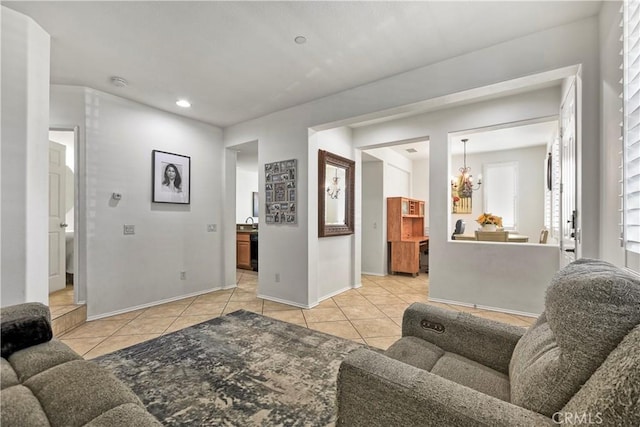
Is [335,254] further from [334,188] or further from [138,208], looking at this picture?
[138,208]

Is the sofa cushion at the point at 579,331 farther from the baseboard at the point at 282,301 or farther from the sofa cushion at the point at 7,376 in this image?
the baseboard at the point at 282,301

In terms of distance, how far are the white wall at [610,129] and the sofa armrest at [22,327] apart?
10.3ft

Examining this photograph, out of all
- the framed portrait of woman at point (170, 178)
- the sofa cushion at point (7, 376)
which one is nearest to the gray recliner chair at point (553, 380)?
the sofa cushion at point (7, 376)

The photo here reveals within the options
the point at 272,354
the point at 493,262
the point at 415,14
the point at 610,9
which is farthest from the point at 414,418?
the point at 493,262

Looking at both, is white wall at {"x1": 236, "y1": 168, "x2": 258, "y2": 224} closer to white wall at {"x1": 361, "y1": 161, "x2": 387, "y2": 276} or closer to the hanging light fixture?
white wall at {"x1": 361, "y1": 161, "x2": 387, "y2": 276}

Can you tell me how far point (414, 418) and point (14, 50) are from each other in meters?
3.31

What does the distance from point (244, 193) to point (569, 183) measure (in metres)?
6.87

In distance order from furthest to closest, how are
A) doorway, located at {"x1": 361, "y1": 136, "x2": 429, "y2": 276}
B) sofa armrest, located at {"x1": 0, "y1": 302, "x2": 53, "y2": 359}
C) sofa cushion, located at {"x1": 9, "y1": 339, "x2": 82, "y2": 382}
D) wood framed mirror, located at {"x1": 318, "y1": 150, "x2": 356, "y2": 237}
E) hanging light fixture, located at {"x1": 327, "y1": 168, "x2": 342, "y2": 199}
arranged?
doorway, located at {"x1": 361, "y1": 136, "x2": 429, "y2": 276} → hanging light fixture, located at {"x1": 327, "y1": 168, "x2": 342, "y2": 199} → wood framed mirror, located at {"x1": 318, "y1": 150, "x2": 356, "y2": 237} → sofa armrest, located at {"x1": 0, "y1": 302, "x2": 53, "y2": 359} → sofa cushion, located at {"x1": 9, "y1": 339, "x2": 82, "y2": 382}

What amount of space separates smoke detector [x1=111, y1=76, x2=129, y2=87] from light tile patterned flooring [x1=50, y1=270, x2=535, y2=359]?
8.22ft

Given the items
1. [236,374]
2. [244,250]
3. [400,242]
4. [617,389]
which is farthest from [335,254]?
[617,389]

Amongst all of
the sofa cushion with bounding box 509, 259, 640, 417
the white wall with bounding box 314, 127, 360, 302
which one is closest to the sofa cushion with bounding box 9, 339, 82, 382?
the sofa cushion with bounding box 509, 259, 640, 417

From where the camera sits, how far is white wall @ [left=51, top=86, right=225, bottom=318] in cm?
325

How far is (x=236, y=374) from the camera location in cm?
208

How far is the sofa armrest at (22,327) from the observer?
133 centimetres
